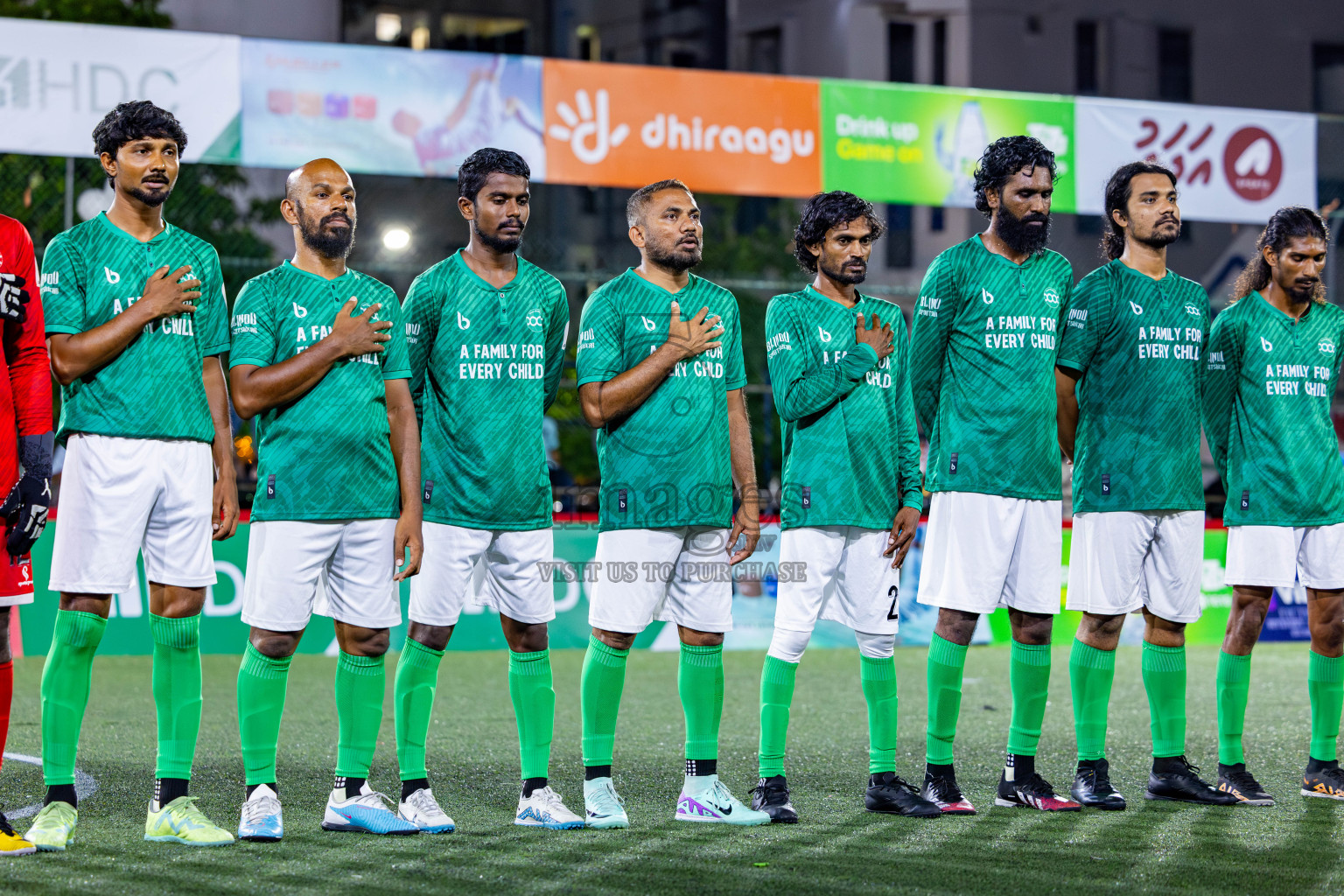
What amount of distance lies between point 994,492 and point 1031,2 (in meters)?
24.9

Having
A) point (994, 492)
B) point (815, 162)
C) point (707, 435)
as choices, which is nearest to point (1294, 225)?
point (994, 492)

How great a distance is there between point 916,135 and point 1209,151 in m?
2.92

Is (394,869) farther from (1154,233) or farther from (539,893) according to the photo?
(1154,233)

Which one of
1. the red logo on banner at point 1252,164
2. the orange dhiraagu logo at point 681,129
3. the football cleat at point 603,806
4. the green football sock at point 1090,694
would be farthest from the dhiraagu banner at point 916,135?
the football cleat at point 603,806

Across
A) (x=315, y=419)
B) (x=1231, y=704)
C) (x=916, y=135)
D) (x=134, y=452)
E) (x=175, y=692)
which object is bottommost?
(x=1231, y=704)

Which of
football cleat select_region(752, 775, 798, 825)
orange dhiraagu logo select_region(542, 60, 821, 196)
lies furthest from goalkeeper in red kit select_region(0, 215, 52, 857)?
orange dhiraagu logo select_region(542, 60, 821, 196)

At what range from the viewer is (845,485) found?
17.4 ft

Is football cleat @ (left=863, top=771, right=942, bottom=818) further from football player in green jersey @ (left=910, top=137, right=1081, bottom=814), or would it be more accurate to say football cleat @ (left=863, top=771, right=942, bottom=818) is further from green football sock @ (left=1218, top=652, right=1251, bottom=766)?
green football sock @ (left=1218, top=652, right=1251, bottom=766)

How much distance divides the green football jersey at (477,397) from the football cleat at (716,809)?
1.07m

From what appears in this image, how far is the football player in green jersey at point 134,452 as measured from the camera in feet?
15.0

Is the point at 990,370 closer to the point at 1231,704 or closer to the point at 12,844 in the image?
the point at 1231,704

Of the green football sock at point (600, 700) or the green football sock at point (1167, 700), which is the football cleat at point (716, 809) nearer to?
the green football sock at point (600, 700)

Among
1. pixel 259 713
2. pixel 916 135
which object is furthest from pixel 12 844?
pixel 916 135

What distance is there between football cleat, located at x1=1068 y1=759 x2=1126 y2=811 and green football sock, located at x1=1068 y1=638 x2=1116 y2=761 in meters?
Answer: 0.03
